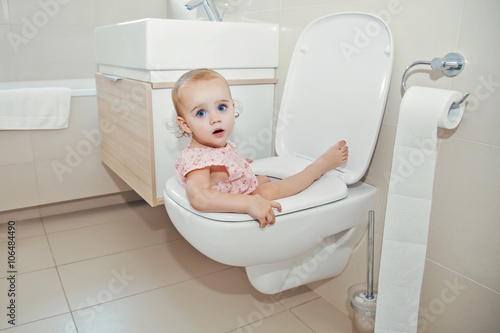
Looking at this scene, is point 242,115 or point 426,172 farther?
point 242,115

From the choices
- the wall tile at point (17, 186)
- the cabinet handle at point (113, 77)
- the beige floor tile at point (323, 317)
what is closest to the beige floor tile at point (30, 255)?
the wall tile at point (17, 186)

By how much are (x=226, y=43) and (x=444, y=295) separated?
0.92m

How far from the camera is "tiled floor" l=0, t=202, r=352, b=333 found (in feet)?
3.92

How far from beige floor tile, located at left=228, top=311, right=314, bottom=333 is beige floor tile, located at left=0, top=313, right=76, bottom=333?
463 mm

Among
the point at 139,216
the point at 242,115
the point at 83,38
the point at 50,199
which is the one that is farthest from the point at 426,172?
the point at 83,38

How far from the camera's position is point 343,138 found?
111 centimetres

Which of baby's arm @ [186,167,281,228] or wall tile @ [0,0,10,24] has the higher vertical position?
wall tile @ [0,0,10,24]

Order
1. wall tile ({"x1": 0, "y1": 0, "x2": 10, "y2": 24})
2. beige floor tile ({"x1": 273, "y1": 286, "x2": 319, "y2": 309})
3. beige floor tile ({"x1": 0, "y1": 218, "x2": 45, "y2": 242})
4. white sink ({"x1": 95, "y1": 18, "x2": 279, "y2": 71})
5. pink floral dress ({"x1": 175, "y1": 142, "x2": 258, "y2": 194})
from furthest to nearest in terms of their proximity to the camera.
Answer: wall tile ({"x1": 0, "y1": 0, "x2": 10, "y2": 24})
beige floor tile ({"x1": 0, "y1": 218, "x2": 45, "y2": 242})
beige floor tile ({"x1": 273, "y1": 286, "x2": 319, "y2": 309})
white sink ({"x1": 95, "y1": 18, "x2": 279, "y2": 71})
pink floral dress ({"x1": 175, "y1": 142, "x2": 258, "y2": 194})

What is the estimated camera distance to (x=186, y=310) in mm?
1261

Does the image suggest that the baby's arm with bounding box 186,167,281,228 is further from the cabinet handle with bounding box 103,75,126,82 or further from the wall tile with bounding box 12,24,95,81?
the wall tile with bounding box 12,24,95,81

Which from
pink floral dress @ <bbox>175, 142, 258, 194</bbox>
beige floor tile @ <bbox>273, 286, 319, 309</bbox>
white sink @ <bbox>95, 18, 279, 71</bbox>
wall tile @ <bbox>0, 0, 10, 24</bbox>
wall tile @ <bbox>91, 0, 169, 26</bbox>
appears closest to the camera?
pink floral dress @ <bbox>175, 142, 258, 194</bbox>

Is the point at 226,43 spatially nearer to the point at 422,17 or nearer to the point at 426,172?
the point at 422,17

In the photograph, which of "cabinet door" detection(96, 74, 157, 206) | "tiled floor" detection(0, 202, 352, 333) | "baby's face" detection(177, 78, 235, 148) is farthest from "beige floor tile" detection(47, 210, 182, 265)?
"baby's face" detection(177, 78, 235, 148)

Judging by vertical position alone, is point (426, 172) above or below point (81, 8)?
below
